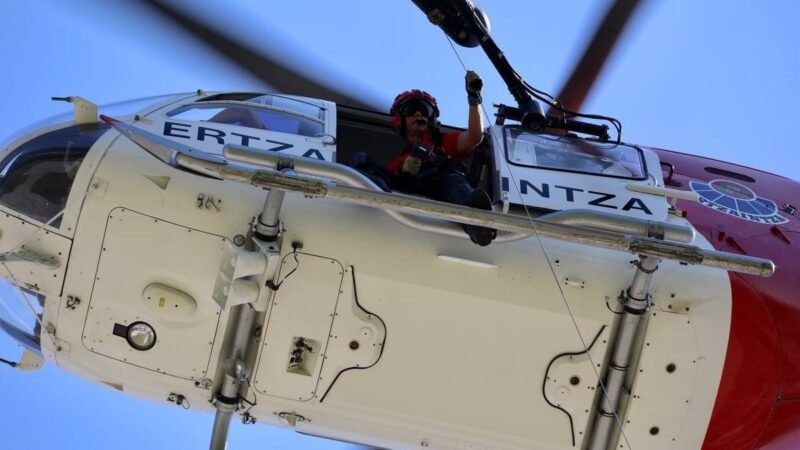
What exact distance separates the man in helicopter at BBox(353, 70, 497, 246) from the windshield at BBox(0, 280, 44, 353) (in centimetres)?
215

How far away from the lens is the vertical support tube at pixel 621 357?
5289 mm

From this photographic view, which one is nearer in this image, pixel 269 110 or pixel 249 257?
pixel 249 257

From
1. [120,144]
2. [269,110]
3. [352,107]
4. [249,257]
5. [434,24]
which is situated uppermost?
[434,24]

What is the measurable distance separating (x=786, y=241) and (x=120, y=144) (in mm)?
4330

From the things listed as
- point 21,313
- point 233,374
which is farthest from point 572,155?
point 21,313

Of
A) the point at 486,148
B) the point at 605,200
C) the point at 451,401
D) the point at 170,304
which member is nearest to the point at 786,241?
the point at 605,200

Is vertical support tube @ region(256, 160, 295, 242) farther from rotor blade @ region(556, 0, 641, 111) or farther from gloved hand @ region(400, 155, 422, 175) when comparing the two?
rotor blade @ region(556, 0, 641, 111)

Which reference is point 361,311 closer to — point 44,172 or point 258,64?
point 44,172

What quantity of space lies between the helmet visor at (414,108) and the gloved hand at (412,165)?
0.70 meters

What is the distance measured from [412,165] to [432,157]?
156 millimetres

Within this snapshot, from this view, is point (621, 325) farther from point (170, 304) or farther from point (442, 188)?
point (170, 304)

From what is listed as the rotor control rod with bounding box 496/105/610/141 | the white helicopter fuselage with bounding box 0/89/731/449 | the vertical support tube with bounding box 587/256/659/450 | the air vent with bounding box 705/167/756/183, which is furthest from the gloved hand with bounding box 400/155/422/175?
the air vent with bounding box 705/167/756/183

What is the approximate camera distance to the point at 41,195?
538cm

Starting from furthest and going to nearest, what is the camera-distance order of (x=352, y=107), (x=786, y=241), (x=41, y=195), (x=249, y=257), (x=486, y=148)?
(x=352, y=107) < (x=486, y=148) < (x=786, y=241) < (x=41, y=195) < (x=249, y=257)
